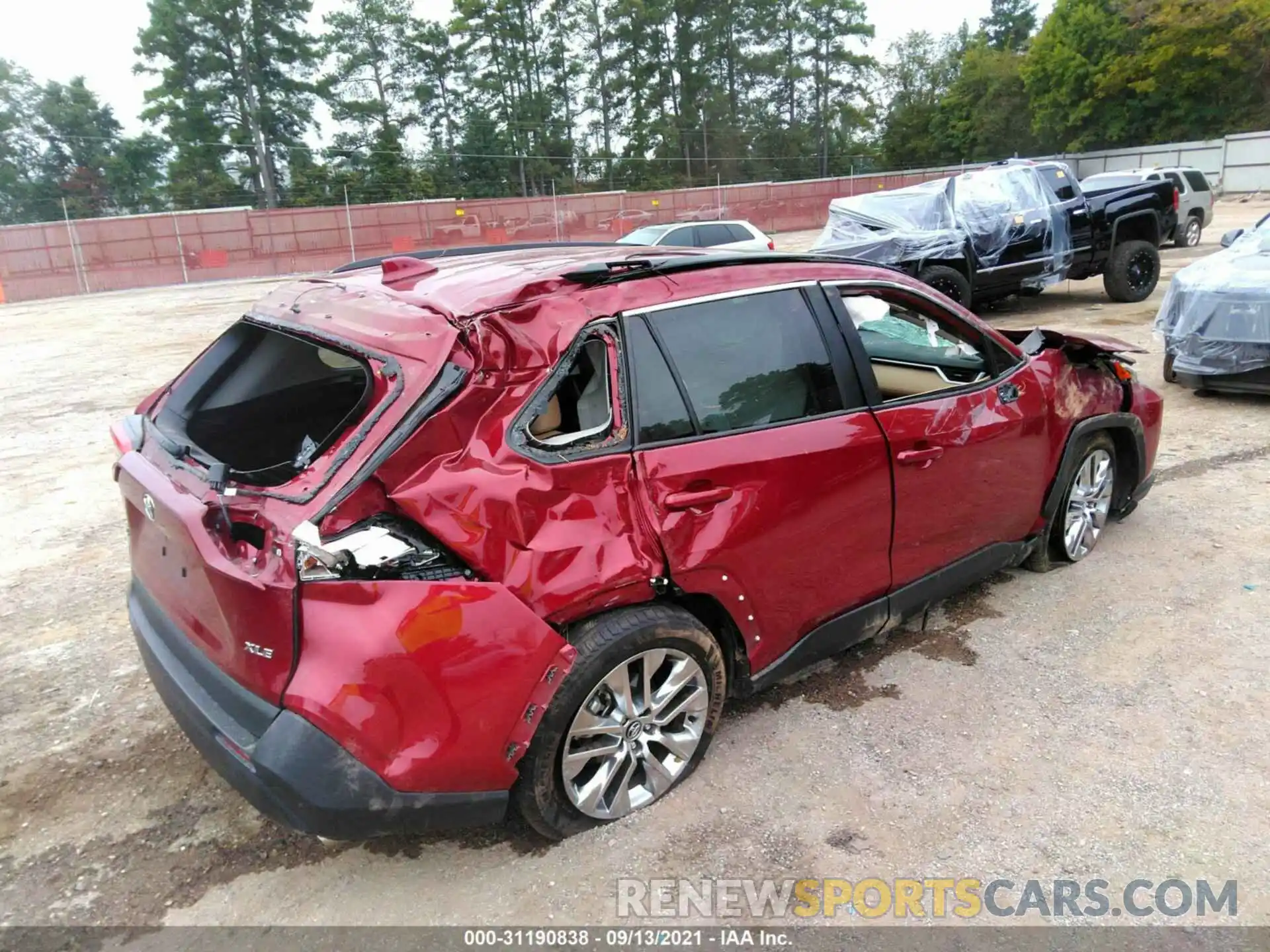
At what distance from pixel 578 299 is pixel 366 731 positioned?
136 centimetres

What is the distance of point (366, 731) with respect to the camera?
6.91 ft

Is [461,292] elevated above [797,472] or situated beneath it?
elevated above

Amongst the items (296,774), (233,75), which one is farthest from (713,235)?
(233,75)

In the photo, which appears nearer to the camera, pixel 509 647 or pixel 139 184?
pixel 509 647

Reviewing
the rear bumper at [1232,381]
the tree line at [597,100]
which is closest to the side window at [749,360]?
the rear bumper at [1232,381]

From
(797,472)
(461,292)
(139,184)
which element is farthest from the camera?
(139,184)

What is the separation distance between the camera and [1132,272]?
11773mm

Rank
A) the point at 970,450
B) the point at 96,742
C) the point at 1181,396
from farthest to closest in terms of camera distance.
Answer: the point at 1181,396 → the point at 970,450 → the point at 96,742

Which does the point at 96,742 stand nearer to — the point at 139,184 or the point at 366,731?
the point at 366,731

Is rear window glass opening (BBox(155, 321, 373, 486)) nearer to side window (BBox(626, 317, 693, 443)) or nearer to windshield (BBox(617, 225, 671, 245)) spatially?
side window (BBox(626, 317, 693, 443))

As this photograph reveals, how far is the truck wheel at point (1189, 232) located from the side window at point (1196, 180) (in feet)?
2.38

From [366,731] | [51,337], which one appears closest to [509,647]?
[366,731]

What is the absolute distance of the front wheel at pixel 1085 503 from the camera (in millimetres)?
4133

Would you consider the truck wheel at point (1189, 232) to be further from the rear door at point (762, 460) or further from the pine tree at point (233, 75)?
the pine tree at point (233, 75)
